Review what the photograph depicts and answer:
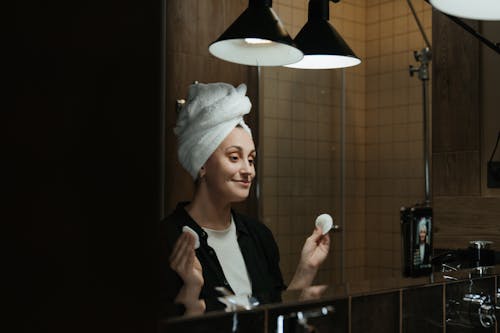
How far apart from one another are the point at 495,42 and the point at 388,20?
0.27 metres

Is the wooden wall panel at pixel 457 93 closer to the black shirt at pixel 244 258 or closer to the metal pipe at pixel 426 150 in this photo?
the metal pipe at pixel 426 150

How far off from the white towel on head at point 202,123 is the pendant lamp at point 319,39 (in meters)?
0.25

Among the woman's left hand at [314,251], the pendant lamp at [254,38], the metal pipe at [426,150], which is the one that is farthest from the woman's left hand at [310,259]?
the metal pipe at [426,150]

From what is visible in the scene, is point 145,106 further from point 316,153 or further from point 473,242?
point 473,242

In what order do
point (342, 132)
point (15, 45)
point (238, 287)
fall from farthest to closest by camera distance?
point (342, 132) → point (238, 287) → point (15, 45)

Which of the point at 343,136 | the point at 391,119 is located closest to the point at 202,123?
the point at 343,136

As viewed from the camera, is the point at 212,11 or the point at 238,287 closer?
the point at 238,287

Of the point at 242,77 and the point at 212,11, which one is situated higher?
the point at 212,11

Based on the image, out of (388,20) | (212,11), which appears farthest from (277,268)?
(388,20)

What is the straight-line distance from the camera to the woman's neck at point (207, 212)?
3.09 ft

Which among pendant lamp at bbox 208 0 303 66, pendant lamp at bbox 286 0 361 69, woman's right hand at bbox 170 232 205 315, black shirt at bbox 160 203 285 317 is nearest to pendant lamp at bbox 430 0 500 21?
pendant lamp at bbox 286 0 361 69

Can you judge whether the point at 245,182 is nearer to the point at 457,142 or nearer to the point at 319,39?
the point at 319,39

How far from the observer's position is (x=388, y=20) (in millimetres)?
1374

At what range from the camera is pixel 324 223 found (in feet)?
3.78
